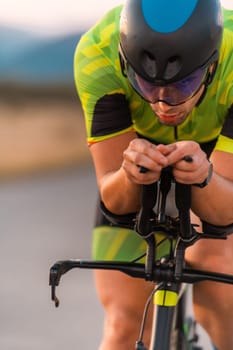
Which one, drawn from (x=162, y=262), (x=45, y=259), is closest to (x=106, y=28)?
(x=162, y=262)

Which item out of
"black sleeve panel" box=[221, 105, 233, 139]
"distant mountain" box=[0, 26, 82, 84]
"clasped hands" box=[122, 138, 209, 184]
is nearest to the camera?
"clasped hands" box=[122, 138, 209, 184]

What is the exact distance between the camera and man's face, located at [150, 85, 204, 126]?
345cm

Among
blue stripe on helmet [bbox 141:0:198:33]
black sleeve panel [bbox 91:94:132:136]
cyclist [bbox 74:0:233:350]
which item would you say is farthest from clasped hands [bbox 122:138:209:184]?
black sleeve panel [bbox 91:94:132:136]

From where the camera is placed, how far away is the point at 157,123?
410cm

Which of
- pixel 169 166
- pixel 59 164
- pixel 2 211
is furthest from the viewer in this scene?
pixel 59 164

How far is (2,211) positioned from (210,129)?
5733 millimetres

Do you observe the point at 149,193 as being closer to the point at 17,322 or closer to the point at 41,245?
the point at 17,322

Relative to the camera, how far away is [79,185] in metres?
10.6

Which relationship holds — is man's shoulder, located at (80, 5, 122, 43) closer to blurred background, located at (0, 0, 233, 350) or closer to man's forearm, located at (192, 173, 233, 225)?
man's forearm, located at (192, 173, 233, 225)

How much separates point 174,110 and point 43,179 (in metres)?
7.58

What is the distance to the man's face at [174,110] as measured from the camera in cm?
345

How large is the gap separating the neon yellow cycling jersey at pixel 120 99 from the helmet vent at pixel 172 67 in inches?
22.6

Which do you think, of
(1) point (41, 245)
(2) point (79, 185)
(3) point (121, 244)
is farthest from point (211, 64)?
(2) point (79, 185)

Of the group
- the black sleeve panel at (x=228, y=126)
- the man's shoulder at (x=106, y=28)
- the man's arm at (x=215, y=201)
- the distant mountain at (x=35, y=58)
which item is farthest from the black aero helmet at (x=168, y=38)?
the distant mountain at (x=35, y=58)
